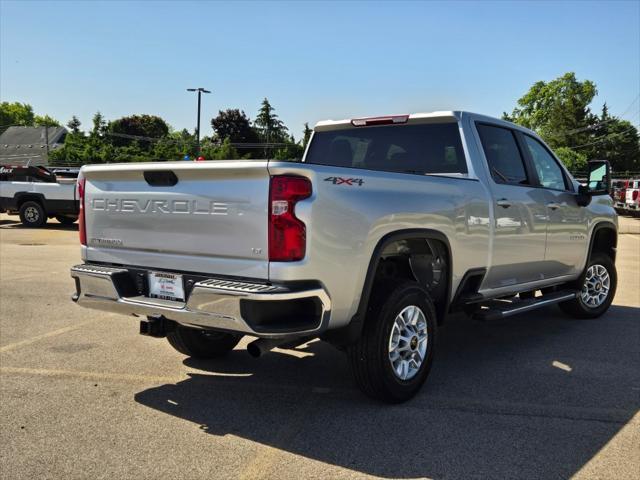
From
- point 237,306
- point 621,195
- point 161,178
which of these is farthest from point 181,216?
point 621,195

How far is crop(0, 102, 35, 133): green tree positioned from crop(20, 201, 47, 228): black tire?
422 feet

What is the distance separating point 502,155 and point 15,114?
15187cm

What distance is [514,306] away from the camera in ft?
17.3

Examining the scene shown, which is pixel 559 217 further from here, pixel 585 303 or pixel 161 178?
pixel 161 178

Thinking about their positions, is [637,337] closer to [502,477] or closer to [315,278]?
[502,477]

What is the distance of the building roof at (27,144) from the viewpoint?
83125mm

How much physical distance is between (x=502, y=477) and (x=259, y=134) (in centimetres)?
7950

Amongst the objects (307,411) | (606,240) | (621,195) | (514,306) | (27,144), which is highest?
(27,144)

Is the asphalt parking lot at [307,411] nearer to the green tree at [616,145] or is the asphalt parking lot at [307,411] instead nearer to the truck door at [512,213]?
the truck door at [512,213]

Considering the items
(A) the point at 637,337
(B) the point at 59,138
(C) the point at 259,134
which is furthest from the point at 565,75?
(A) the point at 637,337

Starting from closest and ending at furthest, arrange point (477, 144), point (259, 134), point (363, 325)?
point (363, 325) < point (477, 144) < point (259, 134)

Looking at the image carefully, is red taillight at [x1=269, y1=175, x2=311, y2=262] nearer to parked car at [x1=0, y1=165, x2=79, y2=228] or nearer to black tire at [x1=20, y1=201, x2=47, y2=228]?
parked car at [x1=0, y1=165, x2=79, y2=228]

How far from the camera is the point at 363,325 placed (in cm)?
387

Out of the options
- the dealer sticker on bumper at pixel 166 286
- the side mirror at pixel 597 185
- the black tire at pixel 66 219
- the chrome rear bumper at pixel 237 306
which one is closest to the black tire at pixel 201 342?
the dealer sticker on bumper at pixel 166 286
